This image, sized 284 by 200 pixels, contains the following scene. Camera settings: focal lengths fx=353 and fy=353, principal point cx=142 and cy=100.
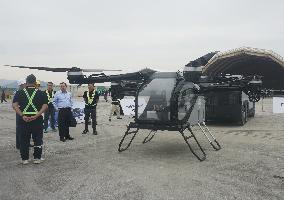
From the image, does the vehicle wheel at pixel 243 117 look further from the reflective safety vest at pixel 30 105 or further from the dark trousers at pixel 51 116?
the reflective safety vest at pixel 30 105

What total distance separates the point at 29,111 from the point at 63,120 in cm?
421

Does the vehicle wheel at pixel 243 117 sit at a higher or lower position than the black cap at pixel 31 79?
lower

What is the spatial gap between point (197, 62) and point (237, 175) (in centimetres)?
326

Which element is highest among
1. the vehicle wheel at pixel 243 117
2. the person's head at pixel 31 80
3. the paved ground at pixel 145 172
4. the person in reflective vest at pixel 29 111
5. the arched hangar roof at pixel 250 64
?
the arched hangar roof at pixel 250 64

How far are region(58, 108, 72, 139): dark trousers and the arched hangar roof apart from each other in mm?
10314

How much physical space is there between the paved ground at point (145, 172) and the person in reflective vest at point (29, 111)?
1.93 ft

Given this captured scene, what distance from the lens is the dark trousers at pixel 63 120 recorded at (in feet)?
42.3

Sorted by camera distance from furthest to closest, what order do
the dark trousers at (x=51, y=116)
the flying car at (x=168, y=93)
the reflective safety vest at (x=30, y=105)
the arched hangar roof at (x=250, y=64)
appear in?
the arched hangar roof at (x=250, y=64) < the dark trousers at (x=51, y=116) < the flying car at (x=168, y=93) < the reflective safety vest at (x=30, y=105)

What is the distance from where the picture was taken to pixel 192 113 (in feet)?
34.4

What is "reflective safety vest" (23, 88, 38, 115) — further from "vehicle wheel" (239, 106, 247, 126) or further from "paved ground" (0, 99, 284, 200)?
"vehicle wheel" (239, 106, 247, 126)

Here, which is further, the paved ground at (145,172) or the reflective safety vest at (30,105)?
the reflective safety vest at (30,105)

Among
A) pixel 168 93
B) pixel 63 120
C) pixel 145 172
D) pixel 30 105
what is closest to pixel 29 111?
pixel 30 105

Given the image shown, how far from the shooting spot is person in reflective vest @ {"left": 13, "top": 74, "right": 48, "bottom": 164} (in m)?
8.77

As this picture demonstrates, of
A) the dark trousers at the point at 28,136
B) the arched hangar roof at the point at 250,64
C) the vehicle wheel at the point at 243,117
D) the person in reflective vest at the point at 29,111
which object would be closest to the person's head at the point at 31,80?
the person in reflective vest at the point at 29,111
